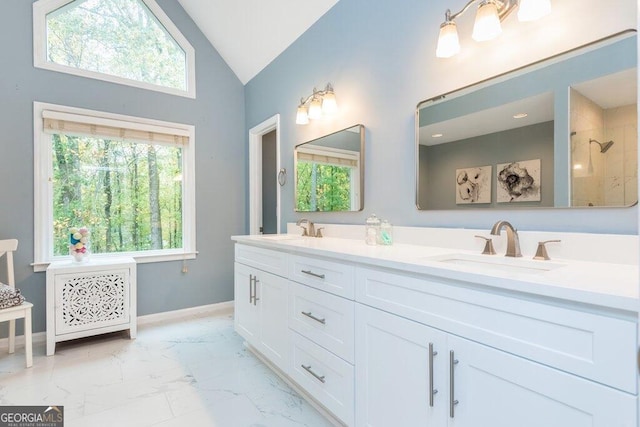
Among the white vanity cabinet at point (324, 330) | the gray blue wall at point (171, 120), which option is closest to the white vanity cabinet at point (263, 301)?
the white vanity cabinet at point (324, 330)

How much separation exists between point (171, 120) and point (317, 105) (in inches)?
68.3

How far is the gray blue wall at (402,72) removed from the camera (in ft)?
4.09

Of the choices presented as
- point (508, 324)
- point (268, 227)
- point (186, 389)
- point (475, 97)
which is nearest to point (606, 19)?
point (475, 97)

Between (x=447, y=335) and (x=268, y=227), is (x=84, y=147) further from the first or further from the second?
(x=447, y=335)

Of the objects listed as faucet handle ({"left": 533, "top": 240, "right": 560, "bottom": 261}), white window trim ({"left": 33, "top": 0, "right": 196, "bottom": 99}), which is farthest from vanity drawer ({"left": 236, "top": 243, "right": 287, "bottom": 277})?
white window trim ({"left": 33, "top": 0, "right": 196, "bottom": 99})

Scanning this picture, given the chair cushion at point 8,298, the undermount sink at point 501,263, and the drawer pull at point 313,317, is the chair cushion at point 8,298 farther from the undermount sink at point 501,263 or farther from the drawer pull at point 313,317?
the undermount sink at point 501,263

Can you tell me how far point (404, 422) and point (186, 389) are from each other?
1401mm

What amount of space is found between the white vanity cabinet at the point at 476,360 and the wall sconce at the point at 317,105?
1.45m

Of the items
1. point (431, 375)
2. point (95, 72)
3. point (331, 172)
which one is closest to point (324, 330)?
point (431, 375)

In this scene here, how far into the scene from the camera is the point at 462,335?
1.03m

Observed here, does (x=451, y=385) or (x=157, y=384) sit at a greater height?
(x=451, y=385)

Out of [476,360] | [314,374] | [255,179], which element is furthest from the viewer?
[255,179]

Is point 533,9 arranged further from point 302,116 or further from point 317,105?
point 302,116

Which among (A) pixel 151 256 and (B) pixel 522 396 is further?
(A) pixel 151 256
